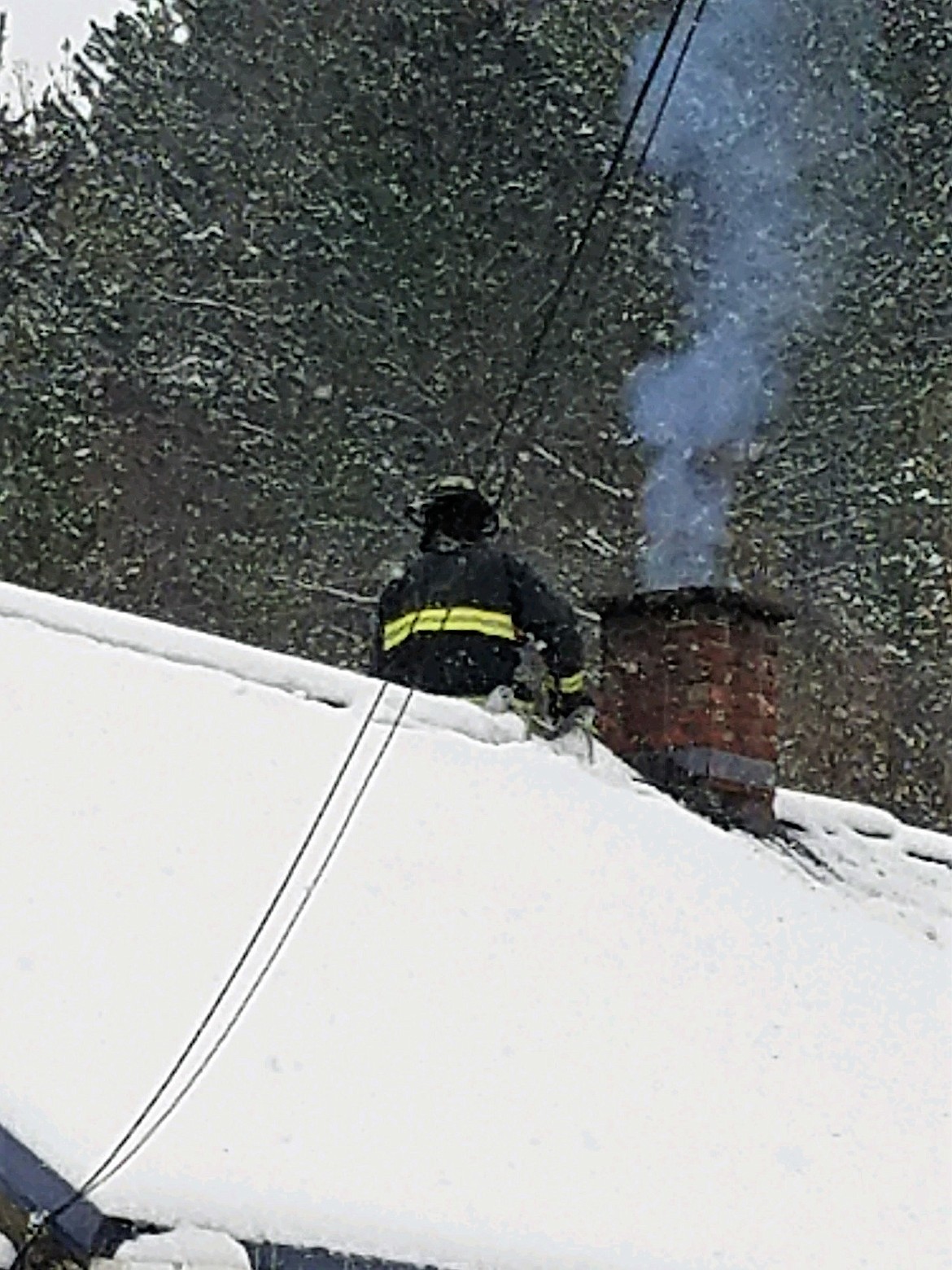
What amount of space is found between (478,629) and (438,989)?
9.20 ft

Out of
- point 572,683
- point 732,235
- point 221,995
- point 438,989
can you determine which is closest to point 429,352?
point 732,235

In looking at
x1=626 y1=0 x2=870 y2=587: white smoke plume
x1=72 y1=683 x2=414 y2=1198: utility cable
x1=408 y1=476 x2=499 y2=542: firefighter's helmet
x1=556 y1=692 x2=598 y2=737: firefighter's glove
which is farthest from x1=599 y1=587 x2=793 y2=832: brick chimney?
x1=626 y1=0 x2=870 y2=587: white smoke plume

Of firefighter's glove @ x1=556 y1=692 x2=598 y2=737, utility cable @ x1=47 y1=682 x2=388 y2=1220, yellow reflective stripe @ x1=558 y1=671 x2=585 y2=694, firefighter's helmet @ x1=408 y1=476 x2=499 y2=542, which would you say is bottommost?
utility cable @ x1=47 y1=682 x2=388 y2=1220

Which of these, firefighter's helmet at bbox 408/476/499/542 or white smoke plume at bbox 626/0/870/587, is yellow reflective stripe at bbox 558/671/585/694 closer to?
firefighter's helmet at bbox 408/476/499/542

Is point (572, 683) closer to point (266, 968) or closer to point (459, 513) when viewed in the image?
point (459, 513)

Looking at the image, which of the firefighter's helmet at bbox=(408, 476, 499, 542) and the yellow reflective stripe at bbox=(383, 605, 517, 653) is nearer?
the yellow reflective stripe at bbox=(383, 605, 517, 653)

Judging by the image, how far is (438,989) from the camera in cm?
588

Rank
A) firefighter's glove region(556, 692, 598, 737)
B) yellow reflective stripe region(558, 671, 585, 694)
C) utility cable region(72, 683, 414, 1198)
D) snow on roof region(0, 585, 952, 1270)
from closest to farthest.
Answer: utility cable region(72, 683, 414, 1198)
snow on roof region(0, 585, 952, 1270)
firefighter's glove region(556, 692, 598, 737)
yellow reflective stripe region(558, 671, 585, 694)

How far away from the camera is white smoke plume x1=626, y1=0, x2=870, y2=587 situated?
16.7 metres

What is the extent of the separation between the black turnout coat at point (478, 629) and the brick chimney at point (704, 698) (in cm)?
23

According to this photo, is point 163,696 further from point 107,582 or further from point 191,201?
point 191,201

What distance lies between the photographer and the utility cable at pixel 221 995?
4309mm

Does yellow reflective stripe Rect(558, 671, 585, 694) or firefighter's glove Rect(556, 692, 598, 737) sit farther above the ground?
yellow reflective stripe Rect(558, 671, 585, 694)

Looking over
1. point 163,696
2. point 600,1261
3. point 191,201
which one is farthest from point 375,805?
point 191,201
